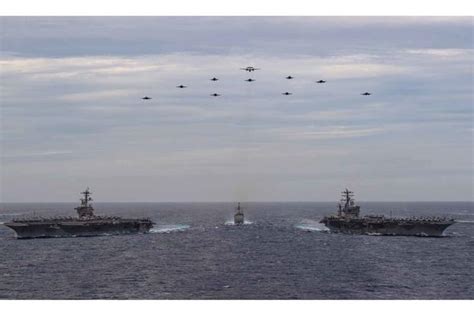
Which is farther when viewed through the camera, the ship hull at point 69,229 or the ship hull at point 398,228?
the ship hull at point 398,228

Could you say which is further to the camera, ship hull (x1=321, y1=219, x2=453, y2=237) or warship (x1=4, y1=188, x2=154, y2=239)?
ship hull (x1=321, y1=219, x2=453, y2=237)

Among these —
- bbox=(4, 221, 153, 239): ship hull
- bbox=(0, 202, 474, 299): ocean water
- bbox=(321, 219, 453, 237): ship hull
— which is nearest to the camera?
bbox=(0, 202, 474, 299): ocean water

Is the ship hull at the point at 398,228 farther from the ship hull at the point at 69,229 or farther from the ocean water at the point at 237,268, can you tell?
the ship hull at the point at 69,229

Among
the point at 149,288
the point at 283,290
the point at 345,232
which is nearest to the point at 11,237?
the point at 345,232

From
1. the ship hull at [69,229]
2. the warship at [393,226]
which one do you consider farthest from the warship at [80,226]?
the warship at [393,226]

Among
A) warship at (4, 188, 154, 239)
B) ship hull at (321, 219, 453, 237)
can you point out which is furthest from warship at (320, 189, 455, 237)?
warship at (4, 188, 154, 239)

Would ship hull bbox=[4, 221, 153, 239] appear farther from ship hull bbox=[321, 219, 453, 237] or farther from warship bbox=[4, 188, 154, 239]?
ship hull bbox=[321, 219, 453, 237]

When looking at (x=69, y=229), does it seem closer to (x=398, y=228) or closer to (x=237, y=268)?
(x=237, y=268)

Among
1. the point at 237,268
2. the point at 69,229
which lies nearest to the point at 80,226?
the point at 69,229
